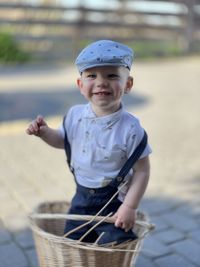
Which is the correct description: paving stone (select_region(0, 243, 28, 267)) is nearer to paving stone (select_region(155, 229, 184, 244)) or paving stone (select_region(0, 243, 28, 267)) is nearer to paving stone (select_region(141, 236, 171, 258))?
paving stone (select_region(141, 236, 171, 258))

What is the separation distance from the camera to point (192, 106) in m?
7.09

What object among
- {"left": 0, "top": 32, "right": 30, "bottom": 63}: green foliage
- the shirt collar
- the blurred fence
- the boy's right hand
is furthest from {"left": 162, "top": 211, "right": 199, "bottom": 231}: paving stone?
the blurred fence

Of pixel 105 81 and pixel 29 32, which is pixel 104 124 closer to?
pixel 105 81

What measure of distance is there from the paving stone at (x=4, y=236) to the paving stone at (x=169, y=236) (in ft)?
3.24

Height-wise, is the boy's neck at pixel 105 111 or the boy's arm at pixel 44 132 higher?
the boy's neck at pixel 105 111

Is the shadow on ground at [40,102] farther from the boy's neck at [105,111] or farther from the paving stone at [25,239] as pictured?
the boy's neck at [105,111]

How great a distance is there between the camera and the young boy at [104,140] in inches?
81.4

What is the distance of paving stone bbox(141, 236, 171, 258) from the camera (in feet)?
9.37

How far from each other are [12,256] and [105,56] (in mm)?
1434

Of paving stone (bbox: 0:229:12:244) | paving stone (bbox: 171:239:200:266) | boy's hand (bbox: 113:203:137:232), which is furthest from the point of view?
paving stone (bbox: 0:229:12:244)

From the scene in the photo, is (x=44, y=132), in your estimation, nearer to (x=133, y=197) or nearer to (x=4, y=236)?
(x=133, y=197)

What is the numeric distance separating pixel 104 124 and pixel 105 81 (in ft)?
0.75

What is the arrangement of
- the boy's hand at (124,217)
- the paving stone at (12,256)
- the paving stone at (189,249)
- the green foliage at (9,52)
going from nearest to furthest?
the boy's hand at (124,217), the paving stone at (12,256), the paving stone at (189,249), the green foliage at (9,52)

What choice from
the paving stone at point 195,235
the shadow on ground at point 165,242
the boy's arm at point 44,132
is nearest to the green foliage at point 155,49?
the shadow on ground at point 165,242
